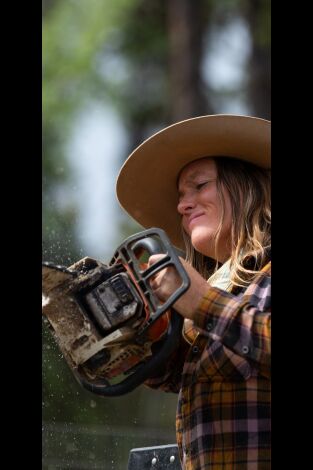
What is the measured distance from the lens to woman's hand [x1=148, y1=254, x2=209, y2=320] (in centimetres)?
200

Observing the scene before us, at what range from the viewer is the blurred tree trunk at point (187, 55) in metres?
11.7

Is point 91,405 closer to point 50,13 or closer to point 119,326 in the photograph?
point 119,326

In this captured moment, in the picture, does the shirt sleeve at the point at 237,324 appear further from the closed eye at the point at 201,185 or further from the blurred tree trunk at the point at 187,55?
the blurred tree trunk at the point at 187,55

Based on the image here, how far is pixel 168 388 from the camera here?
2.43 metres

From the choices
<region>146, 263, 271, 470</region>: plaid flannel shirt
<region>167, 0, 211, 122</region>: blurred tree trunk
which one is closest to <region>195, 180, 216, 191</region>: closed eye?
<region>146, 263, 271, 470</region>: plaid flannel shirt

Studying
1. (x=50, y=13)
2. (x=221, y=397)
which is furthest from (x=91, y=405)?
(x=50, y=13)

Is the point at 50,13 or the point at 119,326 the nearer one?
the point at 119,326

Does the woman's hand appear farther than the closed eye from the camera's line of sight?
No

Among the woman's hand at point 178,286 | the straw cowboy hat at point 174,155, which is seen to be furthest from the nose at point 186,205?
the woman's hand at point 178,286

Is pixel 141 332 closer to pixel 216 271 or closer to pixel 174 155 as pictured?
pixel 216 271

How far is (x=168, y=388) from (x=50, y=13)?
54.1ft

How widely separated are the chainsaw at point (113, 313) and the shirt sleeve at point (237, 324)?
0.08 meters

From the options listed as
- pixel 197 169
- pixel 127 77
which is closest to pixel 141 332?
pixel 197 169

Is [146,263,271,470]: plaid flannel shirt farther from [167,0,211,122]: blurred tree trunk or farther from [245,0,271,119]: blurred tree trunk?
[167,0,211,122]: blurred tree trunk
